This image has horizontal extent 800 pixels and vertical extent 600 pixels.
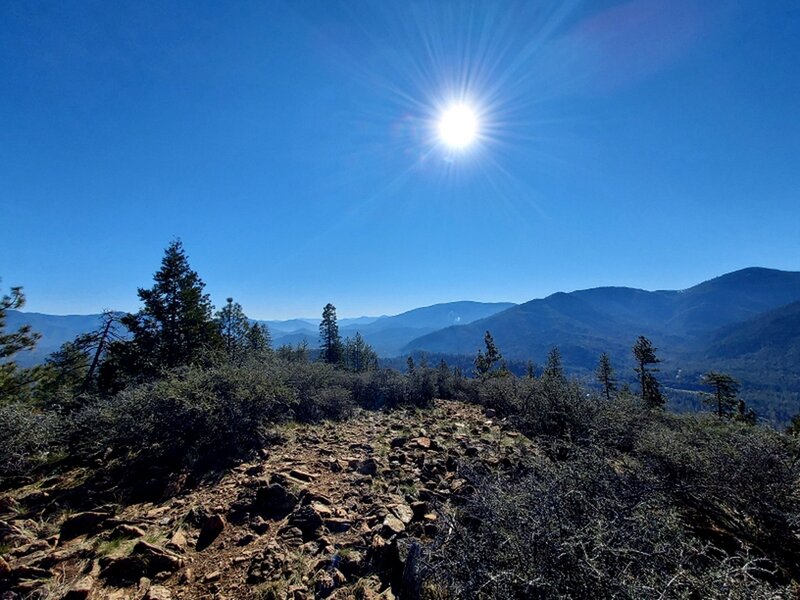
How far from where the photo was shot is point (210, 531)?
5102 millimetres

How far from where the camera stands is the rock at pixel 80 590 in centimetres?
385

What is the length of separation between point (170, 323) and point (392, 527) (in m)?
22.8

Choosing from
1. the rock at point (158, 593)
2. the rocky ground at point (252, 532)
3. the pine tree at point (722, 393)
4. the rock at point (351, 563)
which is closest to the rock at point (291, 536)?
the rocky ground at point (252, 532)

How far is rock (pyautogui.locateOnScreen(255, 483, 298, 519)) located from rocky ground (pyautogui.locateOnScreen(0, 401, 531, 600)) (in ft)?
0.06

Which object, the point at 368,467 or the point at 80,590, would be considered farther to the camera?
the point at 368,467

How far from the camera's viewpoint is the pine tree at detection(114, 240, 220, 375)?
20469mm

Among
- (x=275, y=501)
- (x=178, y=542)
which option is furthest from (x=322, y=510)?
(x=178, y=542)

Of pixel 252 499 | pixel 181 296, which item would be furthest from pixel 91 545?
pixel 181 296

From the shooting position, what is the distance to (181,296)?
2248 cm

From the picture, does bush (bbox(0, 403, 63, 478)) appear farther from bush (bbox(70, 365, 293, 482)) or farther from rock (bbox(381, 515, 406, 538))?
rock (bbox(381, 515, 406, 538))

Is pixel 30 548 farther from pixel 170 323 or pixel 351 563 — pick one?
pixel 170 323

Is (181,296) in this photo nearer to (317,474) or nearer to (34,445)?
(34,445)

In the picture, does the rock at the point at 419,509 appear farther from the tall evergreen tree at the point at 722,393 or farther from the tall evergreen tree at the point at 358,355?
the tall evergreen tree at the point at 358,355

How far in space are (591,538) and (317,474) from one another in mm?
5792
